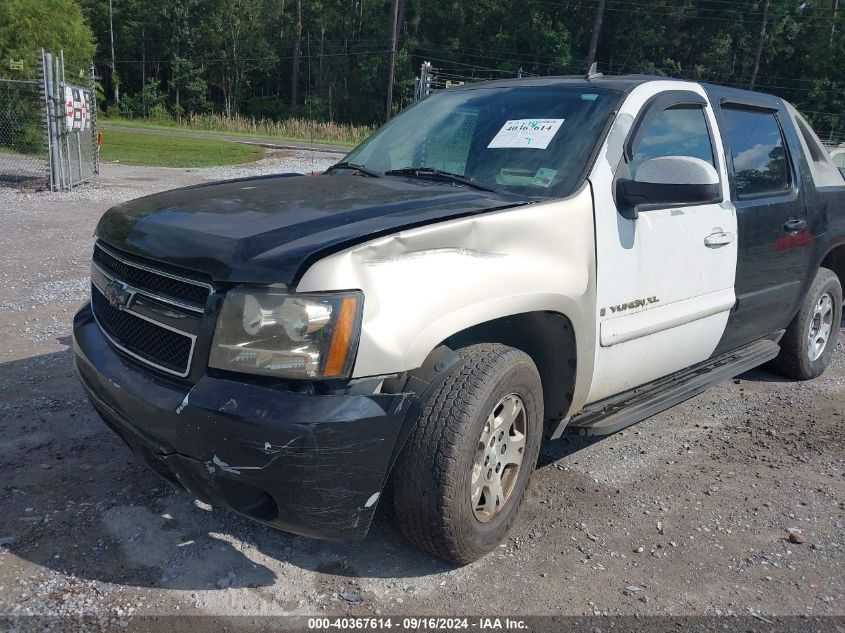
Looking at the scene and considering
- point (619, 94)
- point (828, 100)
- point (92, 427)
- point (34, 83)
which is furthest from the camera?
point (828, 100)

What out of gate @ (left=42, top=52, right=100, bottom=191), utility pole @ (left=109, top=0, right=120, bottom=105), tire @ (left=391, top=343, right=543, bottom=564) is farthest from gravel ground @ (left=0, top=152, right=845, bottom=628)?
utility pole @ (left=109, top=0, right=120, bottom=105)

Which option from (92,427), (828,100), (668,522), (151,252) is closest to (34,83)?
(92,427)

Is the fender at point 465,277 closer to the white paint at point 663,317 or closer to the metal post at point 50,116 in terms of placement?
the white paint at point 663,317

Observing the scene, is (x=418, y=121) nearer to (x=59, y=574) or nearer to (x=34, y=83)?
(x=59, y=574)

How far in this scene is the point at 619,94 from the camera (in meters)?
3.56

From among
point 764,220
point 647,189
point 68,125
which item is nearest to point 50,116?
point 68,125

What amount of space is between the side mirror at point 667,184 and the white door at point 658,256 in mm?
73

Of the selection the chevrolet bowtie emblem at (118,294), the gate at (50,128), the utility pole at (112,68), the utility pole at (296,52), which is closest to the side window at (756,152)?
the chevrolet bowtie emblem at (118,294)

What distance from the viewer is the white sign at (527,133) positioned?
347 cm

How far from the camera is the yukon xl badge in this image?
327cm

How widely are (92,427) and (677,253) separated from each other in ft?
10.6

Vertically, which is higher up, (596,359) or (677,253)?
(677,253)

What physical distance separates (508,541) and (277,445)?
1.35 metres

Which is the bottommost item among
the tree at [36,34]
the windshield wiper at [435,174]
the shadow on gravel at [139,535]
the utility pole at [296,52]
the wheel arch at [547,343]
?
the shadow on gravel at [139,535]
